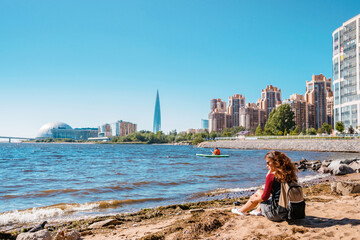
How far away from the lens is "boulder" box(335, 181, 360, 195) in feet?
31.0

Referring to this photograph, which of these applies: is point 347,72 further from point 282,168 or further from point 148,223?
point 148,223

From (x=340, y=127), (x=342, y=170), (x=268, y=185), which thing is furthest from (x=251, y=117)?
(x=268, y=185)

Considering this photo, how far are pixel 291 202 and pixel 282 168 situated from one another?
2.27ft

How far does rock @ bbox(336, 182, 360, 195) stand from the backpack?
490 cm

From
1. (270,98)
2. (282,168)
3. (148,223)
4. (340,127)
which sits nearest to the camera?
(282,168)

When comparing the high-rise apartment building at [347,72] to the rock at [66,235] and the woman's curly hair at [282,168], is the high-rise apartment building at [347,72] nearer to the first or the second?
the woman's curly hair at [282,168]

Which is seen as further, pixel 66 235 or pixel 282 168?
pixel 66 235

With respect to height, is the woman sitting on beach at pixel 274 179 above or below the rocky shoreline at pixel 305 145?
above

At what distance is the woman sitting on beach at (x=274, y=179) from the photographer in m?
5.55

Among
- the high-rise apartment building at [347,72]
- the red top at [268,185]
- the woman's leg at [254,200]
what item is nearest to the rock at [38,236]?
the woman's leg at [254,200]

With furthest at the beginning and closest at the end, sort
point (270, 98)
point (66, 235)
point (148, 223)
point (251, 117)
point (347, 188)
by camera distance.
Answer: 1. point (270, 98)
2. point (251, 117)
3. point (347, 188)
4. point (148, 223)
5. point (66, 235)

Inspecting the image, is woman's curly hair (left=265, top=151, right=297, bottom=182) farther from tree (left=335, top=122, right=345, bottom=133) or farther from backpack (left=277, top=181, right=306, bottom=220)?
tree (left=335, top=122, right=345, bottom=133)

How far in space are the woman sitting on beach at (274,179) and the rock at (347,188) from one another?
16.7ft

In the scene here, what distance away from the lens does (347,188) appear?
9586mm
